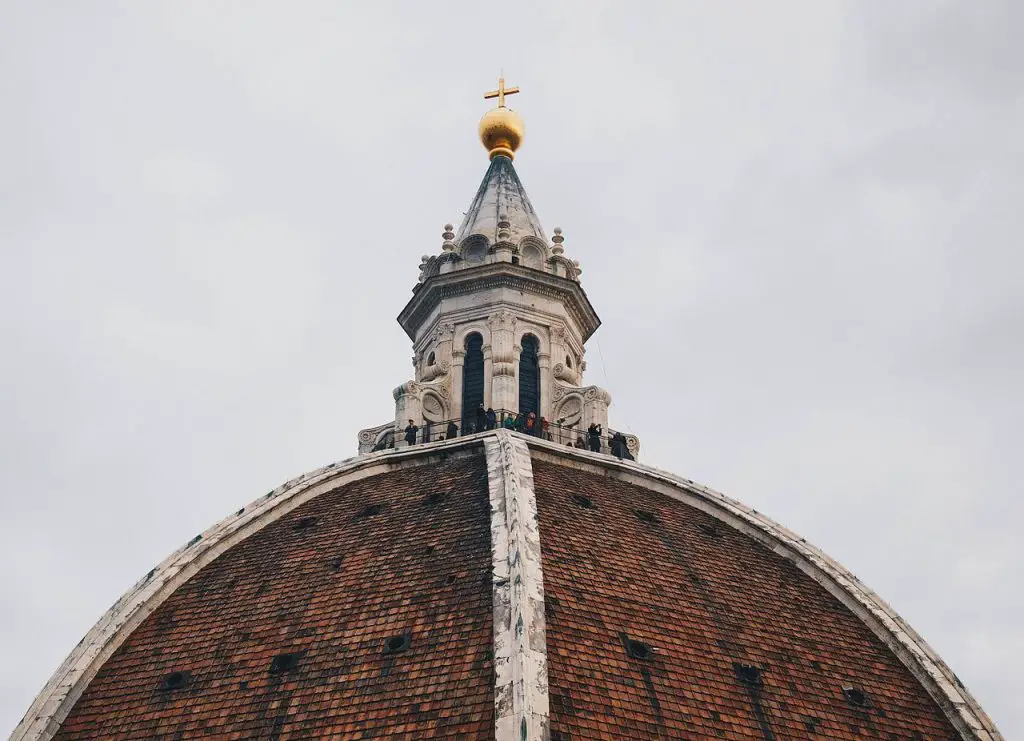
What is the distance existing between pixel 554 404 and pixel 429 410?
2530mm

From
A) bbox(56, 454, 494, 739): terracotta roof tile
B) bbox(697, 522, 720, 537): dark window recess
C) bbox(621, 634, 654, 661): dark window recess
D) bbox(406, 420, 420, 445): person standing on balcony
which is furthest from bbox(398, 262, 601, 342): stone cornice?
bbox(621, 634, 654, 661): dark window recess

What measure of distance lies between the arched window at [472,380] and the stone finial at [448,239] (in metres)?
2.28

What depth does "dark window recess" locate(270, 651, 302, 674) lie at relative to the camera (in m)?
23.8

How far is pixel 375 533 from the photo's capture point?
88.1ft

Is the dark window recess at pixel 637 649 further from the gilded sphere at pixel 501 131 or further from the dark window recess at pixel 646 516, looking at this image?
the gilded sphere at pixel 501 131

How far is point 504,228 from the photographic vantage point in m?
36.3

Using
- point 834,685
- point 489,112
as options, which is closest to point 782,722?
point 834,685

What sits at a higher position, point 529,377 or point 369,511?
point 529,377

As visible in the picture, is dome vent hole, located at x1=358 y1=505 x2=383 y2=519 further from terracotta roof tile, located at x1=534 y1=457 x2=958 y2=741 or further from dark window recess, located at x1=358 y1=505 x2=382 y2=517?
terracotta roof tile, located at x1=534 y1=457 x2=958 y2=741

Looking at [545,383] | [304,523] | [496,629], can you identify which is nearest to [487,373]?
[545,383]

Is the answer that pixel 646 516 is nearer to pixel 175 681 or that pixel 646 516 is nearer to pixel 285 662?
pixel 285 662

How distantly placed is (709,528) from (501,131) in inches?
517

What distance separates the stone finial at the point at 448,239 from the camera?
119 ft

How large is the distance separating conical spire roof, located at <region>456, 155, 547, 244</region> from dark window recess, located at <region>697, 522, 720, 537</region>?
9.47 meters
